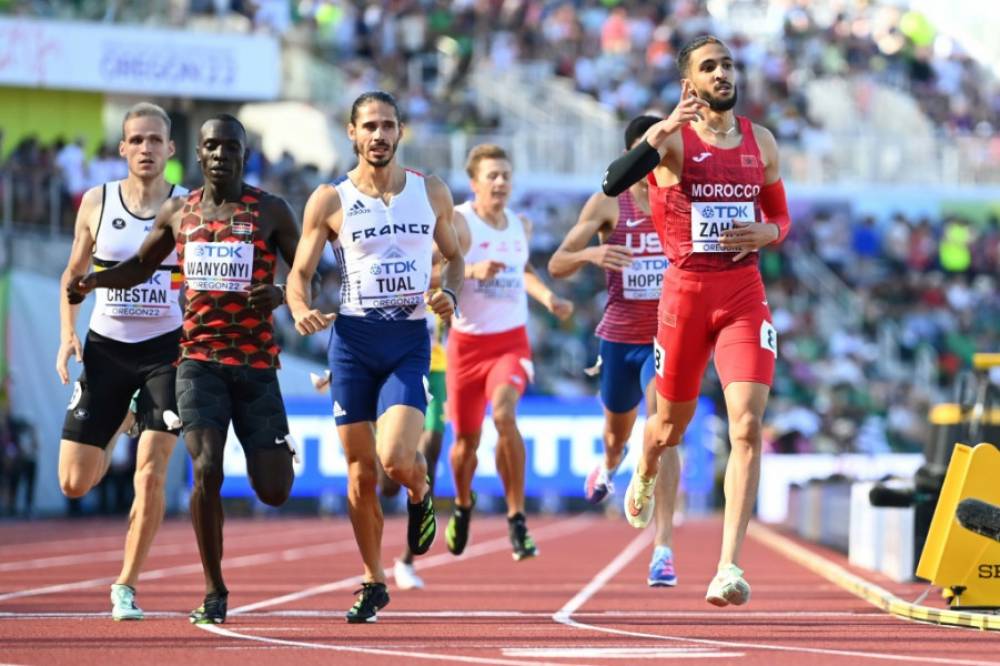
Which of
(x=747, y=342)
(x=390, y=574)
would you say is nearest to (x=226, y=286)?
(x=747, y=342)

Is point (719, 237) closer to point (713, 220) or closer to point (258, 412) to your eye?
point (713, 220)

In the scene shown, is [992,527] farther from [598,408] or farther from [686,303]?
[598,408]

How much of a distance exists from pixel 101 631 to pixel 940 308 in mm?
28065

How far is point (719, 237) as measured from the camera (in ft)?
32.5

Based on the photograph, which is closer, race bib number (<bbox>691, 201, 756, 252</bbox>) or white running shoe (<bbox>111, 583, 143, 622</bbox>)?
race bib number (<bbox>691, 201, 756, 252</bbox>)

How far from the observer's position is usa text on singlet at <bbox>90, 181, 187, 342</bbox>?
10875 millimetres

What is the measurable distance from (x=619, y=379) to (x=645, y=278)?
67cm

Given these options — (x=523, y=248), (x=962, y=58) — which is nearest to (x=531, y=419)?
(x=523, y=248)

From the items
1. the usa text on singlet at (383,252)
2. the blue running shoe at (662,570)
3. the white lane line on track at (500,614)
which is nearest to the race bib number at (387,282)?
the usa text on singlet at (383,252)

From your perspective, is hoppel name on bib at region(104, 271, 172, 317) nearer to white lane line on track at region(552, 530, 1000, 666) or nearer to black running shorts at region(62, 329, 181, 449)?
black running shorts at region(62, 329, 181, 449)

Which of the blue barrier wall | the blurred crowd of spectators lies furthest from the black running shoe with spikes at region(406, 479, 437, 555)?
the blurred crowd of spectators

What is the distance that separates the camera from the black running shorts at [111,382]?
10.8 metres

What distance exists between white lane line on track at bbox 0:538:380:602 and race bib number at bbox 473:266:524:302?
3.12 meters

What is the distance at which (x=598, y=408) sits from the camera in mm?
27766
